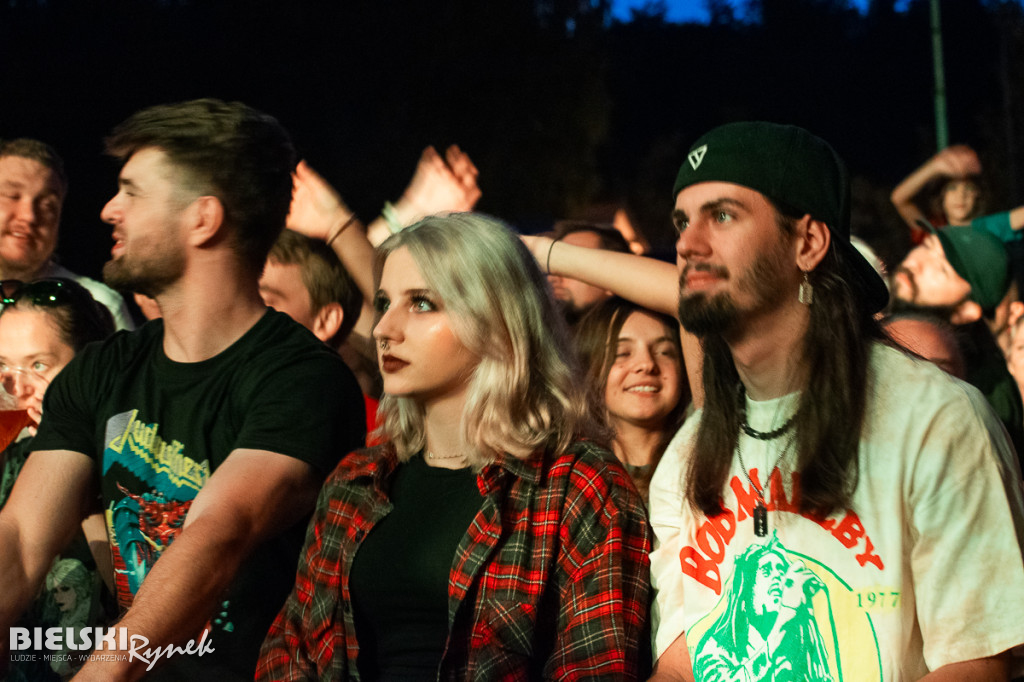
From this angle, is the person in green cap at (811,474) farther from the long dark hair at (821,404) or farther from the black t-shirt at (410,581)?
the black t-shirt at (410,581)

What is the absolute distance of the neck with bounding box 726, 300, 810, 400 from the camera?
2225 mm

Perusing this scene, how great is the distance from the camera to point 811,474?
Result: 2.08 metres

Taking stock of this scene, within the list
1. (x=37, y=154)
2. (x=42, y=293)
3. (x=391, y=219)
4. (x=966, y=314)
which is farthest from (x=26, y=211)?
(x=966, y=314)

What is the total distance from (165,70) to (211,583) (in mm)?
6996

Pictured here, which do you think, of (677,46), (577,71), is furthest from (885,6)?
(577,71)

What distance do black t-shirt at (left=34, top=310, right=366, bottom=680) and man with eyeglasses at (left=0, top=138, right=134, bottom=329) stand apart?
1418 millimetres

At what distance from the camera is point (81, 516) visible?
2930 mm

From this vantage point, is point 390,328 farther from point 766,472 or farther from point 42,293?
point 42,293

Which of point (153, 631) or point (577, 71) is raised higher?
point (577, 71)

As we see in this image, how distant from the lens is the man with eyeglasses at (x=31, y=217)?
4168mm

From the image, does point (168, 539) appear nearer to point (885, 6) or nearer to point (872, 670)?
point (872, 670)

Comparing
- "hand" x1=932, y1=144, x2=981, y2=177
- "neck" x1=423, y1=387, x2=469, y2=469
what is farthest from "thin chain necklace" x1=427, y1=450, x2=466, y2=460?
"hand" x1=932, y1=144, x2=981, y2=177

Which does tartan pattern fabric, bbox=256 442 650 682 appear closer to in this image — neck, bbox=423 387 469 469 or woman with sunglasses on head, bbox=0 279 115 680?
neck, bbox=423 387 469 469

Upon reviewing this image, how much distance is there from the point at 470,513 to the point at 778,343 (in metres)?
0.81
